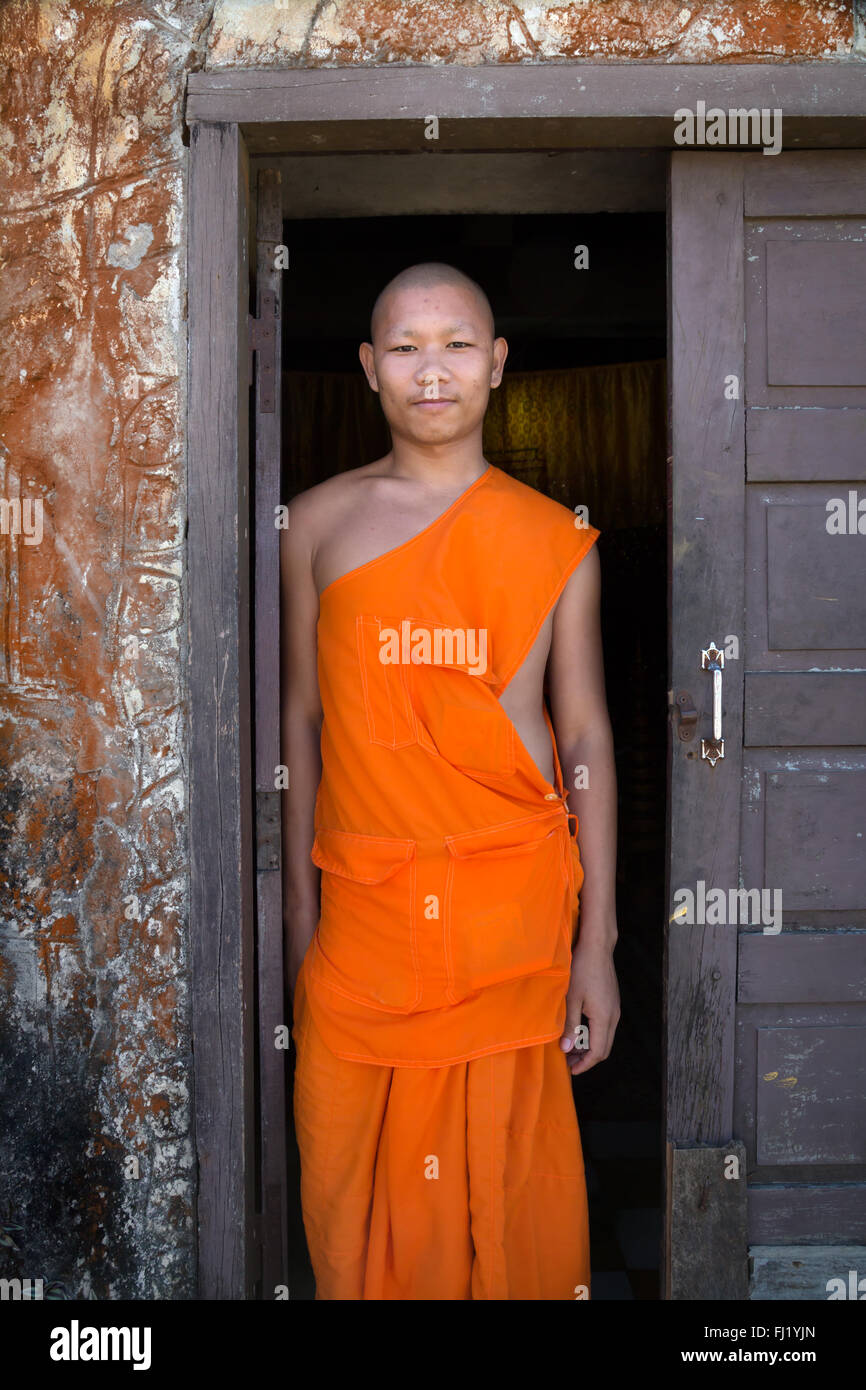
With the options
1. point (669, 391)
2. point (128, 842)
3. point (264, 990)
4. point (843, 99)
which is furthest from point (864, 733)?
point (128, 842)

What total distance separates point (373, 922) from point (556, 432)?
3251mm

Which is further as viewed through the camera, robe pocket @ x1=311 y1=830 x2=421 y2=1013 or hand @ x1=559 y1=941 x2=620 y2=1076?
hand @ x1=559 y1=941 x2=620 y2=1076

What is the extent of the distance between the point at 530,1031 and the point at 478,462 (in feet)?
4.49

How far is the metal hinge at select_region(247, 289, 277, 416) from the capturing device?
2418 mm

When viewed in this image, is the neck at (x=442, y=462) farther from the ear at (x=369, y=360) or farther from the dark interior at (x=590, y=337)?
the dark interior at (x=590, y=337)

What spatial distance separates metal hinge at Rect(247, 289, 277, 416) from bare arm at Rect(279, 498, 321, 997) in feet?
0.85

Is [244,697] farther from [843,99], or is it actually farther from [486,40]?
[843,99]

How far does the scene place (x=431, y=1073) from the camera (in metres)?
2.30

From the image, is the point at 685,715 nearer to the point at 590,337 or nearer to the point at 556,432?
the point at 556,432

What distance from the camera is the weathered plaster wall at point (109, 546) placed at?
2.17 m

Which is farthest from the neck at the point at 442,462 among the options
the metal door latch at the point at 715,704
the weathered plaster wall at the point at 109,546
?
the metal door latch at the point at 715,704

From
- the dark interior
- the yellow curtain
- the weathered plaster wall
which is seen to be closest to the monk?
the weathered plaster wall

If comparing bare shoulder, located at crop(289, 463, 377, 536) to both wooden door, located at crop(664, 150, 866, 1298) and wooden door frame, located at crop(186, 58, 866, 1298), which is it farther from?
wooden door, located at crop(664, 150, 866, 1298)

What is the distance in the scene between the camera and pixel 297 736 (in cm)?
254
